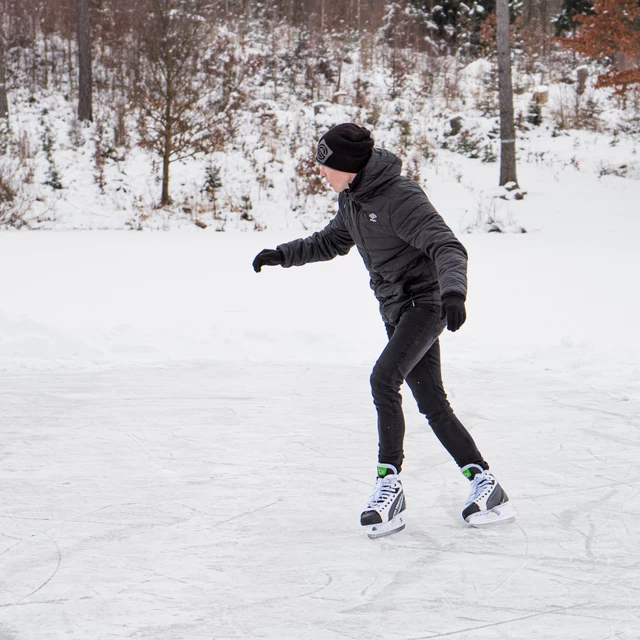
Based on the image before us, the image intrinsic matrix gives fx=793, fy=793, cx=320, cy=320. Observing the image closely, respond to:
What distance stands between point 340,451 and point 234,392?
1.31 metres

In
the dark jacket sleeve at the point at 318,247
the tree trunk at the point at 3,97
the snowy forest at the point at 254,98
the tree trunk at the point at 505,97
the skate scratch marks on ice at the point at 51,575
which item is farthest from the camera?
the tree trunk at the point at 3,97

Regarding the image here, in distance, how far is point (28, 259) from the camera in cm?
975

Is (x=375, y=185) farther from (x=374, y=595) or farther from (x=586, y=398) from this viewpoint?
(x=586, y=398)

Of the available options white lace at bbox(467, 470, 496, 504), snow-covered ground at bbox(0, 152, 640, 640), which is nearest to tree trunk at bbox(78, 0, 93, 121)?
snow-covered ground at bbox(0, 152, 640, 640)

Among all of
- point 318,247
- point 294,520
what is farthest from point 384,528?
point 318,247

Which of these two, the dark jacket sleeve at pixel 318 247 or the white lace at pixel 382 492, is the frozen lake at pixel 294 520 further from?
the dark jacket sleeve at pixel 318 247

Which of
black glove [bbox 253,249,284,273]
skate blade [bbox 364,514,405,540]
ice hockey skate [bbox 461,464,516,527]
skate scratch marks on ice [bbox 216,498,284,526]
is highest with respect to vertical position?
black glove [bbox 253,249,284,273]

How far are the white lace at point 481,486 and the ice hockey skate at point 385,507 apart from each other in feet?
0.84

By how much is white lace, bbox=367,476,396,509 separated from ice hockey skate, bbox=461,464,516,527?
0.28 m

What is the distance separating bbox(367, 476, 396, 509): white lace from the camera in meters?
2.87

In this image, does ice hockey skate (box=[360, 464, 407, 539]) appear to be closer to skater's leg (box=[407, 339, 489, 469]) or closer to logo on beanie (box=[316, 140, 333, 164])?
skater's leg (box=[407, 339, 489, 469])

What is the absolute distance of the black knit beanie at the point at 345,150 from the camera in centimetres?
277

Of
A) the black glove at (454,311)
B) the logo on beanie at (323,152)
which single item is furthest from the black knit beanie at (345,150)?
the black glove at (454,311)

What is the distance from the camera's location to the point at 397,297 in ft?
9.35
